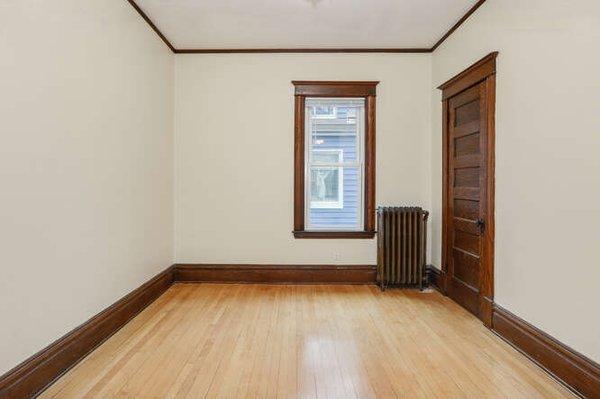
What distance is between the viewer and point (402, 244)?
183 inches

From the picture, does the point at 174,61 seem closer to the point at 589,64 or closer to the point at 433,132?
the point at 433,132

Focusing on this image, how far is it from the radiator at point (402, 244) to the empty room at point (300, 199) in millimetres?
33

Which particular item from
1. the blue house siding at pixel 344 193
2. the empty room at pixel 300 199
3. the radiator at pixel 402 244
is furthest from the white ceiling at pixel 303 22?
the radiator at pixel 402 244

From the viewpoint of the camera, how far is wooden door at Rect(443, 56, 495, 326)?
3.46 meters

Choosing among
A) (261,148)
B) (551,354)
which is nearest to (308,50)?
(261,148)

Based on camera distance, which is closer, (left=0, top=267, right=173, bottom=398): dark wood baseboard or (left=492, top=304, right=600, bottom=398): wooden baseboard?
(left=0, top=267, right=173, bottom=398): dark wood baseboard

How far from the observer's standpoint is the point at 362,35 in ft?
14.7

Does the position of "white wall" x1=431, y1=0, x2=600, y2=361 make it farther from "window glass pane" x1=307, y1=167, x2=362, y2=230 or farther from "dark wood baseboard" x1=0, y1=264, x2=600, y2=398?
"window glass pane" x1=307, y1=167, x2=362, y2=230

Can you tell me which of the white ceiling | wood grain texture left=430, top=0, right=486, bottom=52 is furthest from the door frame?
the white ceiling

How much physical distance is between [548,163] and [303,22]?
2726 mm

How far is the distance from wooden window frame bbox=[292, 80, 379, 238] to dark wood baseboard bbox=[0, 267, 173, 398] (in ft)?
6.68

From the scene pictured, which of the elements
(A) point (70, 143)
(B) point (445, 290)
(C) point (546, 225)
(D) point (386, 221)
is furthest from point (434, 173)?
(A) point (70, 143)

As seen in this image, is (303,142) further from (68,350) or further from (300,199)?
(68,350)

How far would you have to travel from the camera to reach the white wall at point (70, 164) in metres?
2.17
